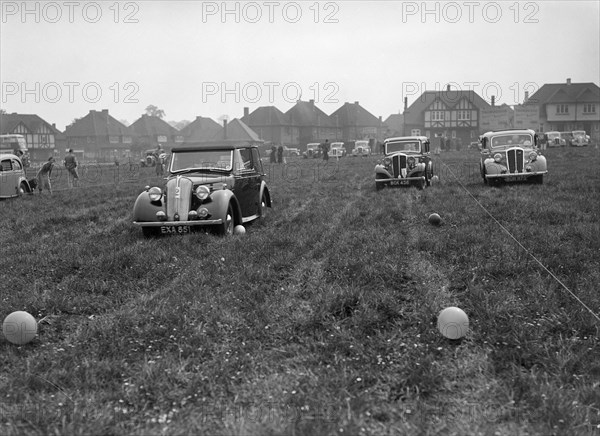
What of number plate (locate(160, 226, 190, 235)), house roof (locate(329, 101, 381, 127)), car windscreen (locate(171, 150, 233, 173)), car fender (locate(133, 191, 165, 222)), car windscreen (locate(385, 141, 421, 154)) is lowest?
number plate (locate(160, 226, 190, 235))

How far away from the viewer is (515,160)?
16188mm

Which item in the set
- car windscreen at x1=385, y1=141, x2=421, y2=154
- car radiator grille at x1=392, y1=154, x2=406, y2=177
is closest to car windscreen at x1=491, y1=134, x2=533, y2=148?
car windscreen at x1=385, y1=141, x2=421, y2=154

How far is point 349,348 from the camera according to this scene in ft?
13.3

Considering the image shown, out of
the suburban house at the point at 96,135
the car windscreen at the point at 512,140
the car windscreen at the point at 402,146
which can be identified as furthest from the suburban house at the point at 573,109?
the car windscreen at the point at 402,146

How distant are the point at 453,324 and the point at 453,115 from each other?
79.2 meters

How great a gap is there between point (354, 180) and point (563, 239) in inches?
533

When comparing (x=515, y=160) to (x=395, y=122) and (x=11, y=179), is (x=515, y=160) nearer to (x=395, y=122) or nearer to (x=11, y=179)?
(x=11, y=179)

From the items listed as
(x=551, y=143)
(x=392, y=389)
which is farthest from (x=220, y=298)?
(x=551, y=143)

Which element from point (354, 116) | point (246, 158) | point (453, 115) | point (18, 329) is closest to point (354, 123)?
point (354, 116)

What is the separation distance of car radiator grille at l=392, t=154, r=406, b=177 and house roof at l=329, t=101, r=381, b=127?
250 ft

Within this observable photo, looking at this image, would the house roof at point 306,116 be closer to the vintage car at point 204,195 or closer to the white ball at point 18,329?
the vintage car at point 204,195

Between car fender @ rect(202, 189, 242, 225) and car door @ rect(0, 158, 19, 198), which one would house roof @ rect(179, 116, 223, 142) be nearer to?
car door @ rect(0, 158, 19, 198)

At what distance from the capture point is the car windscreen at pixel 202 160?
32.8 ft

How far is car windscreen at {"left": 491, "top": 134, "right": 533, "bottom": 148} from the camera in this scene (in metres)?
16.9
